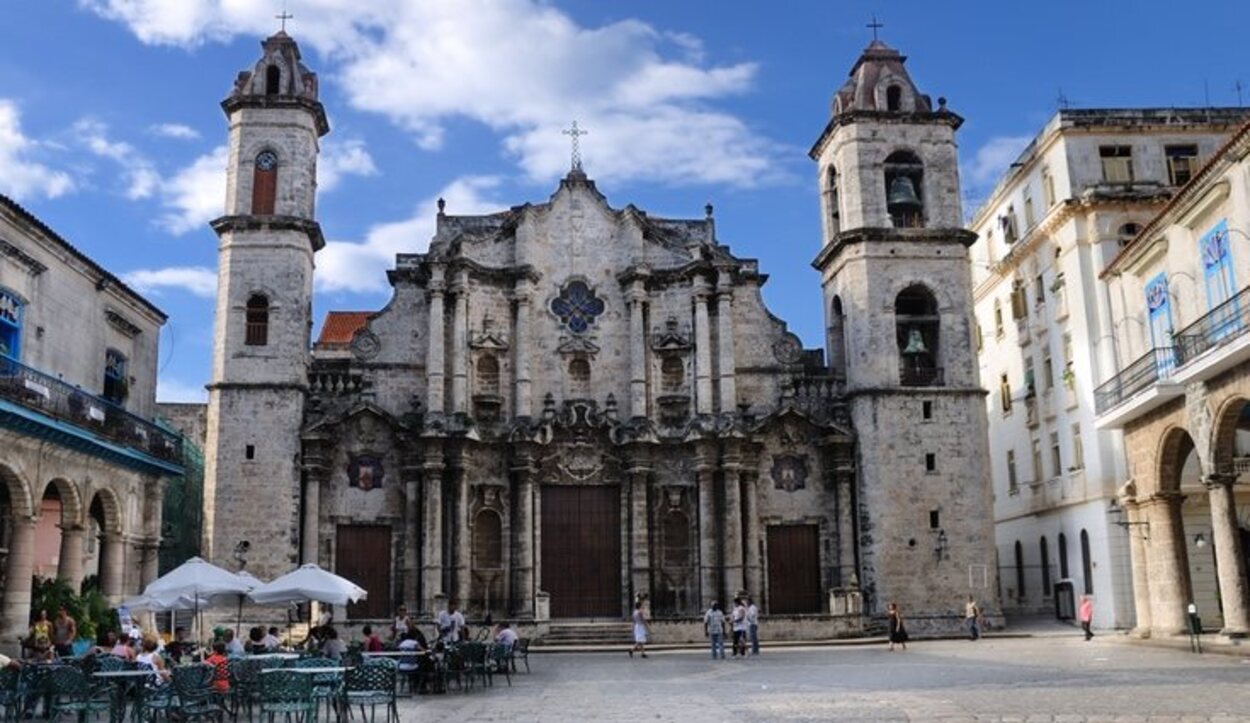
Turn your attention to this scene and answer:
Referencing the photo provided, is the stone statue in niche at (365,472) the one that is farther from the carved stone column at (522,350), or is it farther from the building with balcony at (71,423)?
the building with balcony at (71,423)

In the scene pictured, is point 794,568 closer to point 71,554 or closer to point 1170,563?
point 1170,563

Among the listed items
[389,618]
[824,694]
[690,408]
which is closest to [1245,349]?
[824,694]

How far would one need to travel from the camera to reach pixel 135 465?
97.0 ft

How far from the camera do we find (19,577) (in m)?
24.2

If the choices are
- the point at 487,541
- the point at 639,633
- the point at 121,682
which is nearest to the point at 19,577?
the point at 121,682

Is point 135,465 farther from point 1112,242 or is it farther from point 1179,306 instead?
point 1112,242

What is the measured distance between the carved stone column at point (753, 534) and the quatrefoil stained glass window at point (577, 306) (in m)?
6.83

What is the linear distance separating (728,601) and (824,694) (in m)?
16.3

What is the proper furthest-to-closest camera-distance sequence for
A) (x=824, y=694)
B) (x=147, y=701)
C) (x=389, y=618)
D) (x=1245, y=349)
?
(x=389, y=618) → (x=1245, y=349) → (x=824, y=694) → (x=147, y=701)

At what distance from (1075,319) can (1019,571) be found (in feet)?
33.9

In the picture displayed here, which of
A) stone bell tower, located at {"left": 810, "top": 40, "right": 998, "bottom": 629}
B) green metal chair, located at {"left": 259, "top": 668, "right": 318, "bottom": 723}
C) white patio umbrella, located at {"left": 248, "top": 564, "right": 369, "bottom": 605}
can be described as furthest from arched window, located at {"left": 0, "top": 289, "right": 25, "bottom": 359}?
stone bell tower, located at {"left": 810, "top": 40, "right": 998, "bottom": 629}

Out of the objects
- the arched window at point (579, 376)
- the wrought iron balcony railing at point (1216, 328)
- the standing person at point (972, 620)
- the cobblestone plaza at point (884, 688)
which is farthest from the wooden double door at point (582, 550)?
the wrought iron balcony railing at point (1216, 328)

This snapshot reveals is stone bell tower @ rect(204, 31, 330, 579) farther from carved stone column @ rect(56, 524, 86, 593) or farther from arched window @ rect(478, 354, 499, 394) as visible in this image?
carved stone column @ rect(56, 524, 86, 593)

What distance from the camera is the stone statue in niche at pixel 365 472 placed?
34844mm
